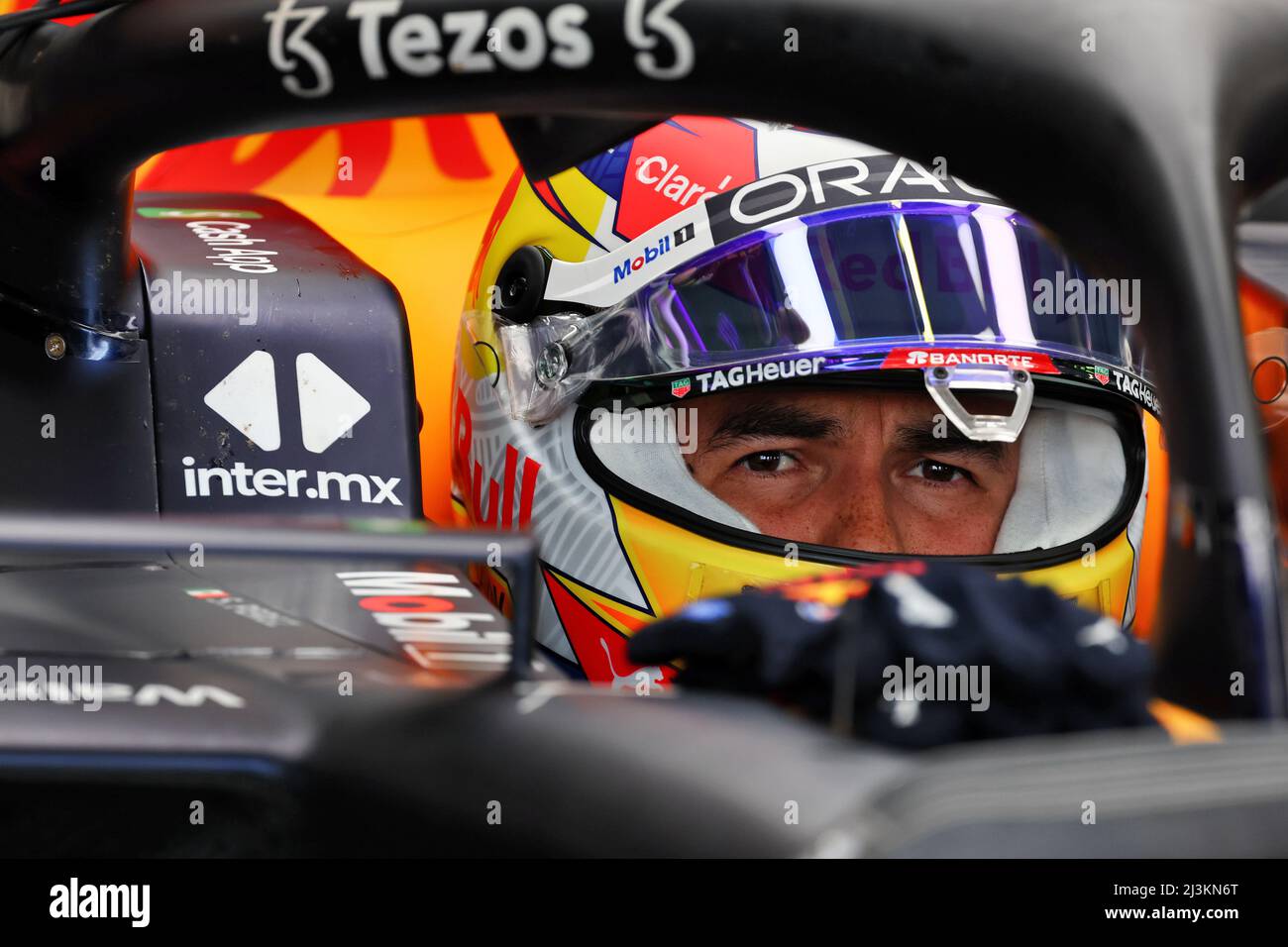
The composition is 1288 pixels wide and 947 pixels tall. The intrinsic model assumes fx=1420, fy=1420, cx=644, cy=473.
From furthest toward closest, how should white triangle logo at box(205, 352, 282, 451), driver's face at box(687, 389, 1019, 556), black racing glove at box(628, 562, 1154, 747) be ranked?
driver's face at box(687, 389, 1019, 556) < white triangle logo at box(205, 352, 282, 451) < black racing glove at box(628, 562, 1154, 747)

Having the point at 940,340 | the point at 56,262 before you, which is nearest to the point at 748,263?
the point at 940,340

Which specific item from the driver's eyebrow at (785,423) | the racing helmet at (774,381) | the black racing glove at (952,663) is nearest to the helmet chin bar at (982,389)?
the racing helmet at (774,381)

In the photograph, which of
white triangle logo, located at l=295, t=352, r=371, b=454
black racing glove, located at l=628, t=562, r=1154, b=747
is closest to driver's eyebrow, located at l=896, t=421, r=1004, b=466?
white triangle logo, located at l=295, t=352, r=371, b=454

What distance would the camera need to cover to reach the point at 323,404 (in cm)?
155

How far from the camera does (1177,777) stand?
1.83ft

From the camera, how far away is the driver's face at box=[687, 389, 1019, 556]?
1.59m

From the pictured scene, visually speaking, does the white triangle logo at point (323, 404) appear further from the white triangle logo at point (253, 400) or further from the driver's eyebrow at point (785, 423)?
the driver's eyebrow at point (785, 423)

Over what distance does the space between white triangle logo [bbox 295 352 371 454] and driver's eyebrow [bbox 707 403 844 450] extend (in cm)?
43

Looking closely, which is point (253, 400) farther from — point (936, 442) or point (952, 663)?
point (952, 663)

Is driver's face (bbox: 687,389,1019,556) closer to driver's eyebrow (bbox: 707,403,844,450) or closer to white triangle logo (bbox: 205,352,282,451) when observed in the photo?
driver's eyebrow (bbox: 707,403,844,450)

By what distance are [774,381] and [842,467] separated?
0.57ft

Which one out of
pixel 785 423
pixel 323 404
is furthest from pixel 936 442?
pixel 323 404

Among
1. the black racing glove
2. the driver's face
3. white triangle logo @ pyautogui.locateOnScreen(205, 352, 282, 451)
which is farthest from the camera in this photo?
the driver's face
